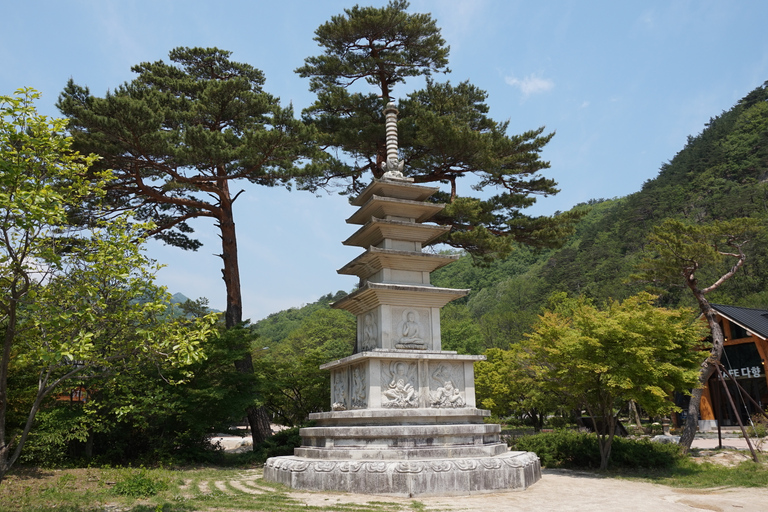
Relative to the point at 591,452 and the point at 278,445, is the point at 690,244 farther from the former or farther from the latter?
the point at 278,445

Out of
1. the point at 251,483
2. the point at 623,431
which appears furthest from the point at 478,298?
the point at 251,483

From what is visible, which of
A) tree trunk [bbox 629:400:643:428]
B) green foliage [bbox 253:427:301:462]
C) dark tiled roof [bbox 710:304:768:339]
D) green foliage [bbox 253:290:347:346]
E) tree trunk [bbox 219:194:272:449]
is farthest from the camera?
green foliage [bbox 253:290:347:346]

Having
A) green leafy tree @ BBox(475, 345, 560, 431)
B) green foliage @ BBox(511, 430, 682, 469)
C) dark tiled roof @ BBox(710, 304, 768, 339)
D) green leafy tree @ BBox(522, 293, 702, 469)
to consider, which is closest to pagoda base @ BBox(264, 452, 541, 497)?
green leafy tree @ BBox(522, 293, 702, 469)

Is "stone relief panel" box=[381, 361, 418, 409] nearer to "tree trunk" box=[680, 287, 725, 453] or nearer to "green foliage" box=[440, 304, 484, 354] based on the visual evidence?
"tree trunk" box=[680, 287, 725, 453]

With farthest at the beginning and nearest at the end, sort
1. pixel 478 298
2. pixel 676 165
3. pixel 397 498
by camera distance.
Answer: pixel 478 298 → pixel 676 165 → pixel 397 498

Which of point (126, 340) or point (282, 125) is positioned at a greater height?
point (282, 125)

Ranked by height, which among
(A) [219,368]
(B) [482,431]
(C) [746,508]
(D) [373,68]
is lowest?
(C) [746,508]

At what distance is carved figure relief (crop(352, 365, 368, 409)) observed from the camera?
41.0ft

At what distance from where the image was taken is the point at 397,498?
32.6 feet

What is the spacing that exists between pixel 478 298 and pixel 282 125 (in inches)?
2580

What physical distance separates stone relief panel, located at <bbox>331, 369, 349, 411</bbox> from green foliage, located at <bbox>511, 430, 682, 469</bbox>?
588cm

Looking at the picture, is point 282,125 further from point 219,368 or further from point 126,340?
point 126,340

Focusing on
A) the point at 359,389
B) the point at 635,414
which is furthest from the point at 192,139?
the point at 635,414

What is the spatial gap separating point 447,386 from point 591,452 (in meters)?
5.23
